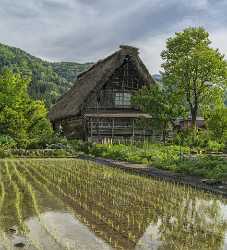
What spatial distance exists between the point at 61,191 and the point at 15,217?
380cm

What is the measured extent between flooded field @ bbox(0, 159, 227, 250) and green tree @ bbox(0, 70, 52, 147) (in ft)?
56.7

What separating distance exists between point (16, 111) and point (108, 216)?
24481 millimetres

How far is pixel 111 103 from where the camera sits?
36.9 m

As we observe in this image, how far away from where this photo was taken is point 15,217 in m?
7.67

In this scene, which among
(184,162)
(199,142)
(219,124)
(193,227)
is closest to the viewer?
(193,227)

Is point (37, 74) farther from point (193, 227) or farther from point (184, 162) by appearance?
point (193, 227)

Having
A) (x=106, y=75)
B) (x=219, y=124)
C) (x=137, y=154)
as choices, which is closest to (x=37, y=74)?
(x=106, y=75)

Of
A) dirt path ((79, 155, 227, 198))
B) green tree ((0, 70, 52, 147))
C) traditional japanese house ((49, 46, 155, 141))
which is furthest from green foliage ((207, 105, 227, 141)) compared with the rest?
green tree ((0, 70, 52, 147))

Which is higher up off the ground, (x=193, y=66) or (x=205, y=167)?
(x=193, y=66)

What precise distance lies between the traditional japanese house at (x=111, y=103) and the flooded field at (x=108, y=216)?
2145 centimetres

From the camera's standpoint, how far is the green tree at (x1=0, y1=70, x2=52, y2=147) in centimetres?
3047

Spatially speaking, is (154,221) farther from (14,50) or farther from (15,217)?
(14,50)

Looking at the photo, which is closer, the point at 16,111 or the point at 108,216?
the point at 108,216

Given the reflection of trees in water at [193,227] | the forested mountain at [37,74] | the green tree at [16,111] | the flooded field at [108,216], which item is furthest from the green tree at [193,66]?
the forested mountain at [37,74]
